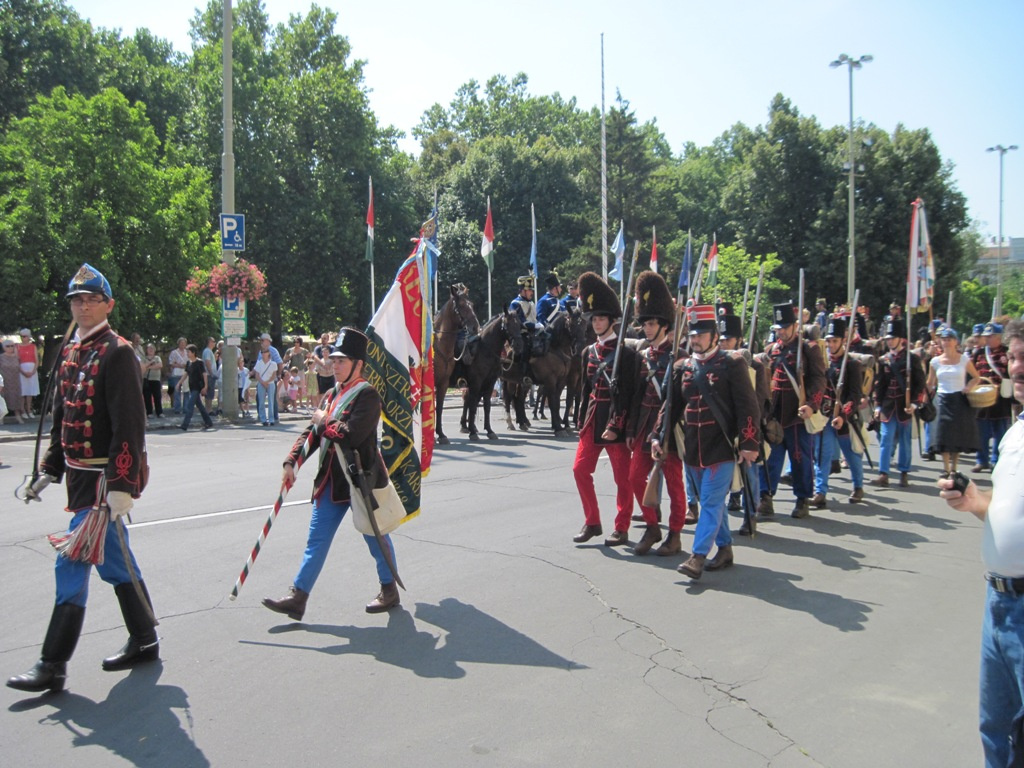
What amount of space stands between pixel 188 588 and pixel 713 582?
3.89m

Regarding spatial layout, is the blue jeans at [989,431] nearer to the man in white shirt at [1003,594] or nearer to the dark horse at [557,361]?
the dark horse at [557,361]

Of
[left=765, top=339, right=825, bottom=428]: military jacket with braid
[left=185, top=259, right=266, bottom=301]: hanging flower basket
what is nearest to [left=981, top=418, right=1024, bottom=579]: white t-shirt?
[left=765, top=339, right=825, bottom=428]: military jacket with braid

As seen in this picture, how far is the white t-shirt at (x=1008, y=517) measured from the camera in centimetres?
318

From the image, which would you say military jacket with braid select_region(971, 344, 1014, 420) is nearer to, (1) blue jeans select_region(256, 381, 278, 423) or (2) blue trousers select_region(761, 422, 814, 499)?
(2) blue trousers select_region(761, 422, 814, 499)

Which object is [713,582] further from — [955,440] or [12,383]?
[12,383]

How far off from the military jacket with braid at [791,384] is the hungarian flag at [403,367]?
13.8 feet

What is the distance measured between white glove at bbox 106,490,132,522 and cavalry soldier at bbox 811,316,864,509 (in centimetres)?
734

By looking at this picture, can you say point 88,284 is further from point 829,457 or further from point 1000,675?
point 829,457

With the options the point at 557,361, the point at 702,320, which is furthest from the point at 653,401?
the point at 557,361

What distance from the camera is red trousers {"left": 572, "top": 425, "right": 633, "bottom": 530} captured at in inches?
316

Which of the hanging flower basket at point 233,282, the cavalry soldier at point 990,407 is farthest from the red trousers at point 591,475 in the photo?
the hanging flower basket at point 233,282

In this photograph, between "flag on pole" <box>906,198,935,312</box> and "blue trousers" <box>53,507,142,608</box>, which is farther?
"flag on pole" <box>906,198,935,312</box>

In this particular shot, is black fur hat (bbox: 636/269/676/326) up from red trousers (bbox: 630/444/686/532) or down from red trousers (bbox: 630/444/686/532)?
up

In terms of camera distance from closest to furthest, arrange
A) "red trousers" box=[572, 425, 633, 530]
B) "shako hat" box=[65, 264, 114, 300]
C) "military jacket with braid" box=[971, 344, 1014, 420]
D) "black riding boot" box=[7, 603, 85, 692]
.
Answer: "black riding boot" box=[7, 603, 85, 692]
"shako hat" box=[65, 264, 114, 300]
"red trousers" box=[572, 425, 633, 530]
"military jacket with braid" box=[971, 344, 1014, 420]
